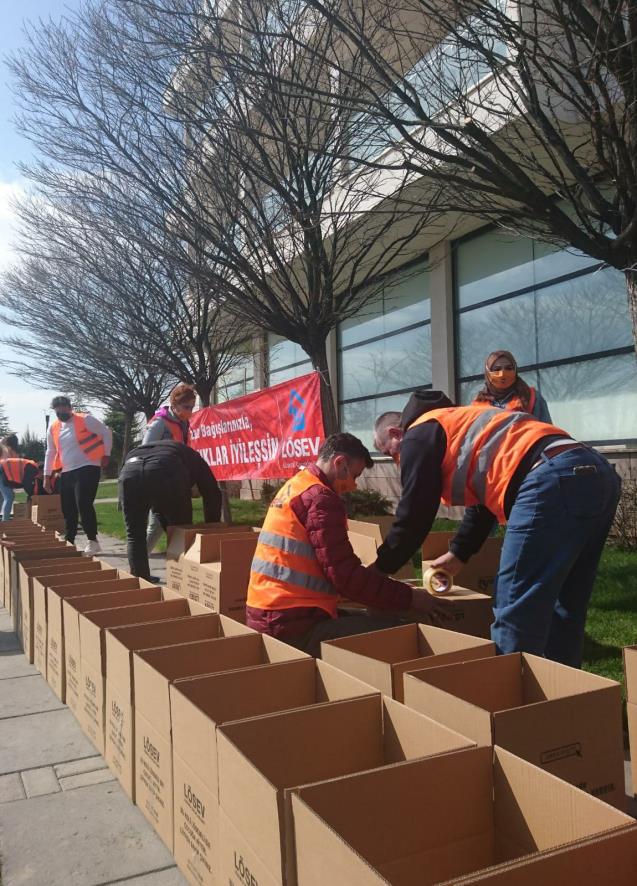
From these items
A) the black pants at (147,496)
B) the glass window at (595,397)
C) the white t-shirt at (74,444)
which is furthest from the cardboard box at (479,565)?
the glass window at (595,397)

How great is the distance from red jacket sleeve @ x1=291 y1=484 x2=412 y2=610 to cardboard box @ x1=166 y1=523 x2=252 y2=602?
201 centimetres

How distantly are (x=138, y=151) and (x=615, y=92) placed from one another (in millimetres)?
5129

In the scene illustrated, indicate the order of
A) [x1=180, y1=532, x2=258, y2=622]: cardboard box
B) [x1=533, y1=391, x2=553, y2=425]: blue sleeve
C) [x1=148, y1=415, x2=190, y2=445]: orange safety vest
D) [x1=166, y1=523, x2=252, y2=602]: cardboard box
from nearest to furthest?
[x1=180, y1=532, x2=258, y2=622]: cardboard box < [x1=533, y1=391, x2=553, y2=425]: blue sleeve < [x1=166, y1=523, x2=252, y2=602]: cardboard box < [x1=148, y1=415, x2=190, y2=445]: orange safety vest

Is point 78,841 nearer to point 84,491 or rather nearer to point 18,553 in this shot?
point 18,553

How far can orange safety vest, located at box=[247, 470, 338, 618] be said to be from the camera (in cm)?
334

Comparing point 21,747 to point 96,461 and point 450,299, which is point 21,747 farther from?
point 450,299

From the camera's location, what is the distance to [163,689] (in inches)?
89.2

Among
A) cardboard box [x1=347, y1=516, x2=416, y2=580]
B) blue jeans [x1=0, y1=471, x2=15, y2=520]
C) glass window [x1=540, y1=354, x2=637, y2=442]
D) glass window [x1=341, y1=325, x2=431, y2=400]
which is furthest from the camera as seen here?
glass window [x1=341, y1=325, x2=431, y2=400]

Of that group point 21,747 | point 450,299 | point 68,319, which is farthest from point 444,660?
point 68,319

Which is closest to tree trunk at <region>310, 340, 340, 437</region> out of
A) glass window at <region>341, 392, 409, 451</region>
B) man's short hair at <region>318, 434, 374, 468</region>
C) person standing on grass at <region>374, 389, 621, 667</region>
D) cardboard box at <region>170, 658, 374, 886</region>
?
man's short hair at <region>318, 434, 374, 468</region>

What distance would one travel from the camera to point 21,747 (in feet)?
11.0

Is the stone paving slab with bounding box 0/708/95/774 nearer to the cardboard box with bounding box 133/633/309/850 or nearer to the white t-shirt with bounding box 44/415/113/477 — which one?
the cardboard box with bounding box 133/633/309/850

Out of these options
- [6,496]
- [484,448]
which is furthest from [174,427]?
[6,496]

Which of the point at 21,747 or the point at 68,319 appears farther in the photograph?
the point at 68,319
